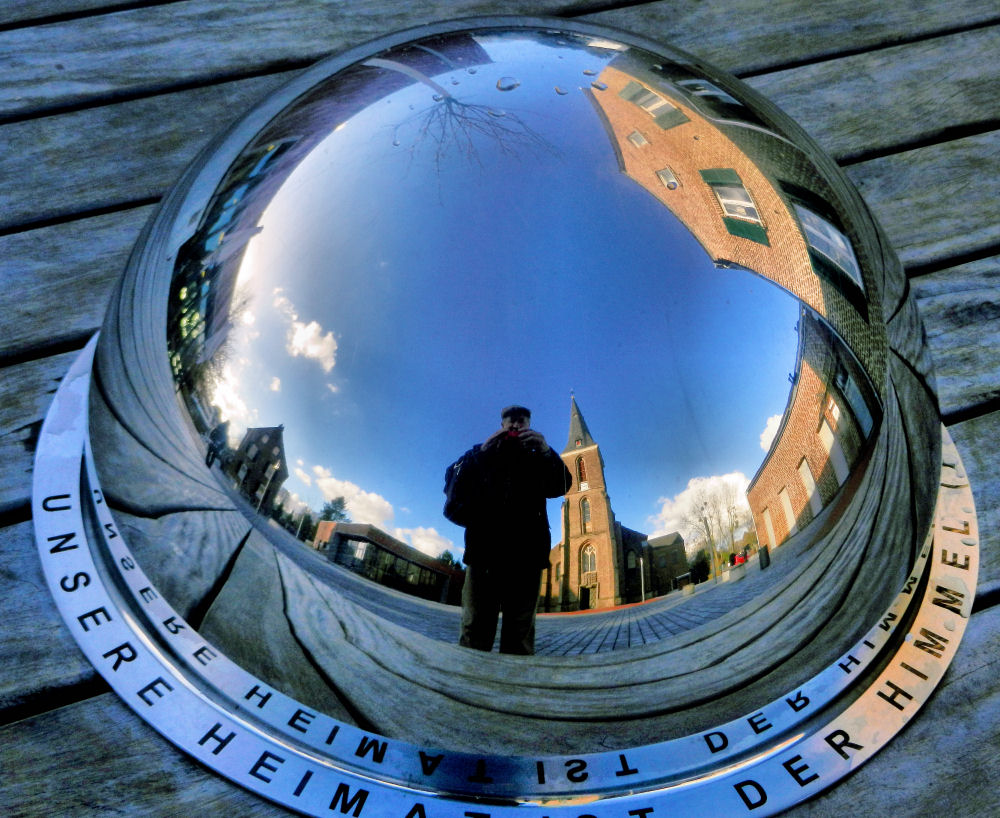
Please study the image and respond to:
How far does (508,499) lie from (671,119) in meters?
0.52

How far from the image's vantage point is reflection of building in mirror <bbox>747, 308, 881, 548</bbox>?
943 mm

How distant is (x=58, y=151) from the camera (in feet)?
5.35

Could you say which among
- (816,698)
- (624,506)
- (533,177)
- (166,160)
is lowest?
(816,698)

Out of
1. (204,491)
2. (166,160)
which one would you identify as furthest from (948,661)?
(166,160)

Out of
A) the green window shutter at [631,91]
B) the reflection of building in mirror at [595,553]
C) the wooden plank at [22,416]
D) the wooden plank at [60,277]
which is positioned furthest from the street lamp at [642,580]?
the wooden plank at [60,277]

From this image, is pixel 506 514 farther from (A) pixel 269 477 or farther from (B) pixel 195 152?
(B) pixel 195 152

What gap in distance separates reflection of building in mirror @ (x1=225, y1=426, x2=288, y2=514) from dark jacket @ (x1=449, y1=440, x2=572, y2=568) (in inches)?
8.0

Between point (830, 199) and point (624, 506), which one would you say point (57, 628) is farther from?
point (830, 199)

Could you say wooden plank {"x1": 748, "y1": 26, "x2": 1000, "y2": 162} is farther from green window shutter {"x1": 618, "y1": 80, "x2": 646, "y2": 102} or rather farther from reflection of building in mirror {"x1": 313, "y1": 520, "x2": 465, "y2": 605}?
reflection of building in mirror {"x1": 313, "y1": 520, "x2": 465, "y2": 605}

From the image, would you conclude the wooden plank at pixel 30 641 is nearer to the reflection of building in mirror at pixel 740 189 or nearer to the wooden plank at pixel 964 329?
the reflection of building in mirror at pixel 740 189

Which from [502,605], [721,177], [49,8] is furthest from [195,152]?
[502,605]

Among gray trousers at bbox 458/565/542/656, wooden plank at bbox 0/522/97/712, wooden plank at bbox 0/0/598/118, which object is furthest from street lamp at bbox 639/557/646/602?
wooden plank at bbox 0/0/598/118

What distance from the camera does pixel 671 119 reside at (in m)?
1.07

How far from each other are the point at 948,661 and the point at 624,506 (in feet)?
1.73
